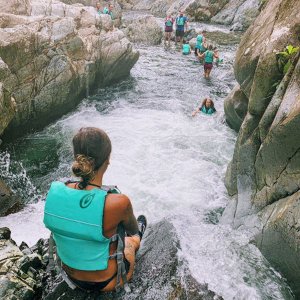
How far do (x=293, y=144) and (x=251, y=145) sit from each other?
4.64 feet

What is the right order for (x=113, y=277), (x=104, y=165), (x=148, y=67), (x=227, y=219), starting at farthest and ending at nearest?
(x=148, y=67) → (x=227, y=219) → (x=113, y=277) → (x=104, y=165)

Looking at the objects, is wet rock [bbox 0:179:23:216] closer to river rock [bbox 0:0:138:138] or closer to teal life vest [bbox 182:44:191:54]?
river rock [bbox 0:0:138:138]

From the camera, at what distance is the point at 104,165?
3342mm

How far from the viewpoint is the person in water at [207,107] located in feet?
44.3

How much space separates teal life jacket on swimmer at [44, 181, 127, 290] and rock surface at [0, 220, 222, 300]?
67 cm

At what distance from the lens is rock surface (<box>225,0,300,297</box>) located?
502cm

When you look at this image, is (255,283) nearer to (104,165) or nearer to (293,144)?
(293,144)

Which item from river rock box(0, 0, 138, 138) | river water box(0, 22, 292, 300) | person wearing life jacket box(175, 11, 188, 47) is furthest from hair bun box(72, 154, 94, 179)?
person wearing life jacket box(175, 11, 188, 47)

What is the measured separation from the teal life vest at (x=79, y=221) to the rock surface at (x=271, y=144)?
2733 mm

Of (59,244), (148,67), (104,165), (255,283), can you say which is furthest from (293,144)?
(148,67)

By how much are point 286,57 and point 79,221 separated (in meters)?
4.59

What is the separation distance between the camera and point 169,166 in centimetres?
1023

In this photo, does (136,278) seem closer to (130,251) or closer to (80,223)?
(130,251)

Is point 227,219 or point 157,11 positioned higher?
point 227,219
